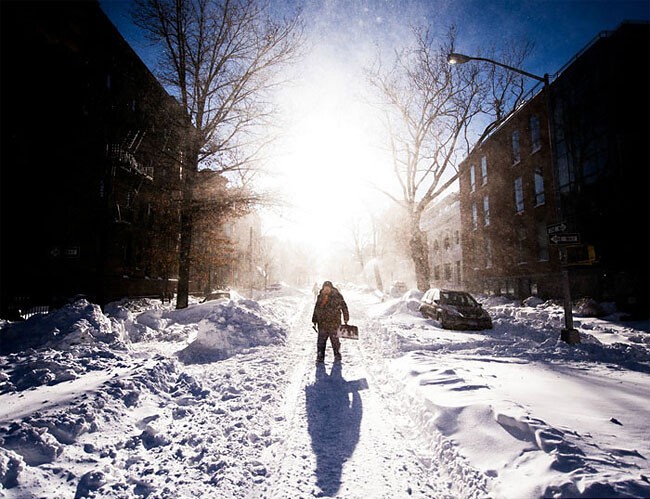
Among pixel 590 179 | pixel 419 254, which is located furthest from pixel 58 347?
pixel 590 179

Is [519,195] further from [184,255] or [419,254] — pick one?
[184,255]

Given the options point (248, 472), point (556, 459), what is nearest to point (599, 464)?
point (556, 459)

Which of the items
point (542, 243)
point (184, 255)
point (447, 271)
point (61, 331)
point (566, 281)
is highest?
point (542, 243)

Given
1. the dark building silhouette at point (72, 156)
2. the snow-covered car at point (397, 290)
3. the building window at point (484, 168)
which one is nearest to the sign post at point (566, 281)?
the dark building silhouette at point (72, 156)

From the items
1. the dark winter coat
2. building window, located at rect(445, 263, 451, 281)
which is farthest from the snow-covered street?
building window, located at rect(445, 263, 451, 281)

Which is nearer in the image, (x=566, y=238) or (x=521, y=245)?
(x=566, y=238)

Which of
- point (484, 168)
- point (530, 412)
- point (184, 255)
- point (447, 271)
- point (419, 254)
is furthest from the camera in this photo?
point (447, 271)

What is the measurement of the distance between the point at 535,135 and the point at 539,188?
3.36m

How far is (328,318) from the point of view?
7500 millimetres

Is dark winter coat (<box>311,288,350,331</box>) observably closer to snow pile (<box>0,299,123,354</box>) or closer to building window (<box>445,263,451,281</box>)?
snow pile (<box>0,299,123,354</box>)

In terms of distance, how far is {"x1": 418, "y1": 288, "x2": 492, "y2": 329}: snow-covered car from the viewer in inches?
468

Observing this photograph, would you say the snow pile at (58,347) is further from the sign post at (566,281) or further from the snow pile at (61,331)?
the sign post at (566,281)

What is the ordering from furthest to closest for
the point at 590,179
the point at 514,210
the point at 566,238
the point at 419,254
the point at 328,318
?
1. the point at 514,210
2. the point at 419,254
3. the point at 590,179
4. the point at 566,238
5. the point at 328,318

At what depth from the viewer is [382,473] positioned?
3.07 metres
